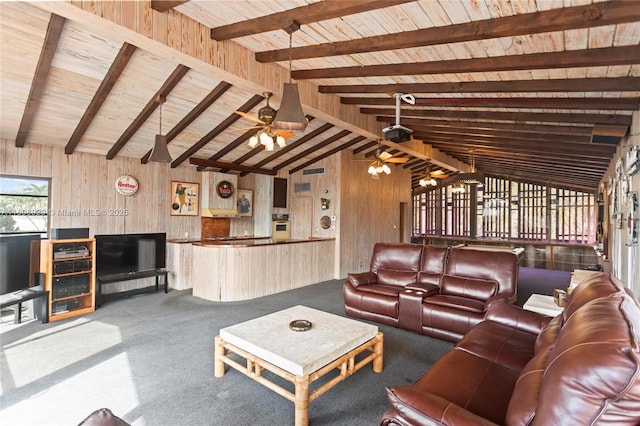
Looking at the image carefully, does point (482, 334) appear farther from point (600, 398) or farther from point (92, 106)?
point (92, 106)

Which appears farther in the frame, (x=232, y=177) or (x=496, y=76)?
(x=232, y=177)

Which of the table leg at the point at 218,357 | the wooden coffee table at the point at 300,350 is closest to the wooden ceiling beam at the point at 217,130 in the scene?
the wooden coffee table at the point at 300,350

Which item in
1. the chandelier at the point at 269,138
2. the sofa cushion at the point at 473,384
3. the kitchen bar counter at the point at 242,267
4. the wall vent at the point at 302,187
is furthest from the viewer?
the wall vent at the point at 302,187

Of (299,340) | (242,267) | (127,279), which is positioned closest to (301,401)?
Result: (299,340)

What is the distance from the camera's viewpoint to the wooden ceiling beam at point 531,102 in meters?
3.55

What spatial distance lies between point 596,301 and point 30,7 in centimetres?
494

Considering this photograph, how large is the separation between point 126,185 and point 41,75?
2.82 metres

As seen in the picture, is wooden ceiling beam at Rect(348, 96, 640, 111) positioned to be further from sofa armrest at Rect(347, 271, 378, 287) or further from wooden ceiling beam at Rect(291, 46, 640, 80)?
sofa armrest at Rect(347, 271, 378, 287)

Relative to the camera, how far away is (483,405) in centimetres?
169

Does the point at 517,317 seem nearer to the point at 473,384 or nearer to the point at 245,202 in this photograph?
the point at 473,384

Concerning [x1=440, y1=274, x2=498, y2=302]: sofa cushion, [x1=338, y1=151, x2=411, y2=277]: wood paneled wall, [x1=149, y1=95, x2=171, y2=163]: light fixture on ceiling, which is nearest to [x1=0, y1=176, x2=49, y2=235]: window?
[x1=149, y1=95, x2=171, y2=163]: light fixture on ceiling

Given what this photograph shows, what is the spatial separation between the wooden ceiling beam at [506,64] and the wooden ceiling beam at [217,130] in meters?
1.35

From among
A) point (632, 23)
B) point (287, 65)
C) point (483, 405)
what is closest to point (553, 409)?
point (483, 405)

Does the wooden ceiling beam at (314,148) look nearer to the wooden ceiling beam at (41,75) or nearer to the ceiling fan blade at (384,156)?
the ceiling fan blade at (384,156)
